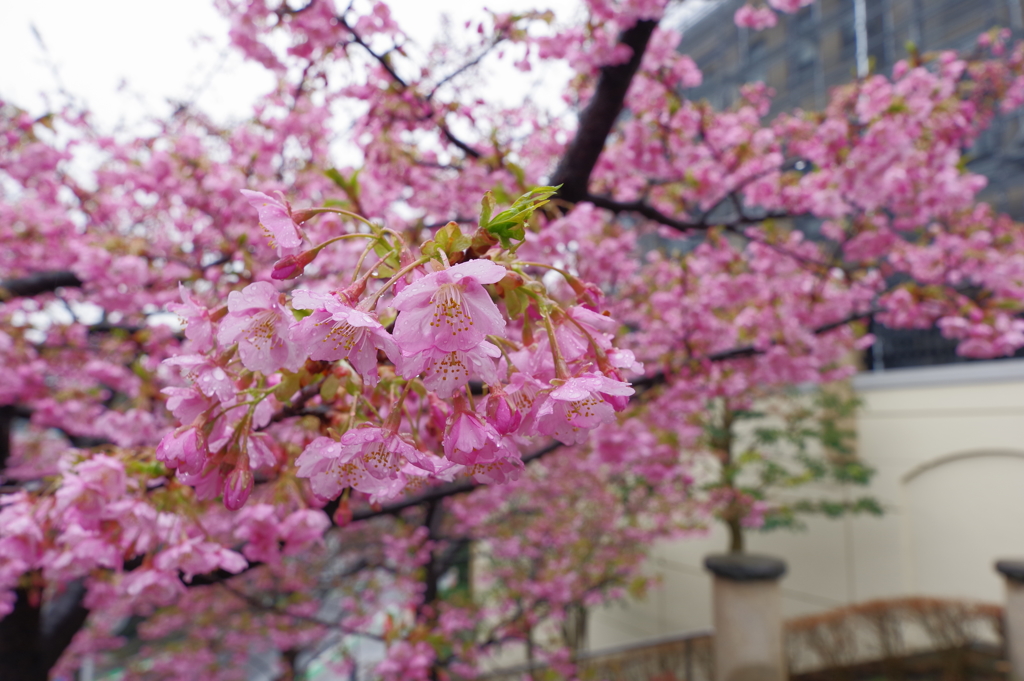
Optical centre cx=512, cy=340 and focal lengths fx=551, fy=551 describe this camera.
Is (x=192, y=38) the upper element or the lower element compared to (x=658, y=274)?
upper

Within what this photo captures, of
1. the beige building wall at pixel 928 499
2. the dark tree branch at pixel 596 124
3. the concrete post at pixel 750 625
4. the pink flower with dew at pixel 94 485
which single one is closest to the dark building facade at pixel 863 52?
the beige building wall at pixel 928 499

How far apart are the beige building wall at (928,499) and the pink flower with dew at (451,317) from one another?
724 centimetres

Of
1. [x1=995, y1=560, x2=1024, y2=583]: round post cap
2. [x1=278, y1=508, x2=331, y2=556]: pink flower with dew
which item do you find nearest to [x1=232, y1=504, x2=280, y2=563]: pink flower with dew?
[x1=278, y1=508, x2=331, y2=556]: pink flower with dew

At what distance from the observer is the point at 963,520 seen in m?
6.00

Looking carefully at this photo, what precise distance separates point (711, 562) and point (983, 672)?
2404 millimetres

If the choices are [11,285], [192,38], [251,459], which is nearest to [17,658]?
[11,285]

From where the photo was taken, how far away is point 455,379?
628 mm

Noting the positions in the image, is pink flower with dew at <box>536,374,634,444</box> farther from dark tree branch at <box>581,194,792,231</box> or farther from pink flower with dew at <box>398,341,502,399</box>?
dark tree branch at <box>581,194,792,231</box>

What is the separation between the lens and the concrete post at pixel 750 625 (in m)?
5.52

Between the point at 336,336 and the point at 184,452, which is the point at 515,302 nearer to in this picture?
the point at 336,336

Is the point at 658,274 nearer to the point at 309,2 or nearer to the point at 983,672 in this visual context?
the point at 309,2

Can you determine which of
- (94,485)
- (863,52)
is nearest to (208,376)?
(94,485)

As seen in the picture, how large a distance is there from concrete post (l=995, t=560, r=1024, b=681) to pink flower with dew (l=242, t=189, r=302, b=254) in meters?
6.55

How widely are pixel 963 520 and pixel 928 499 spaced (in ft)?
1.20
